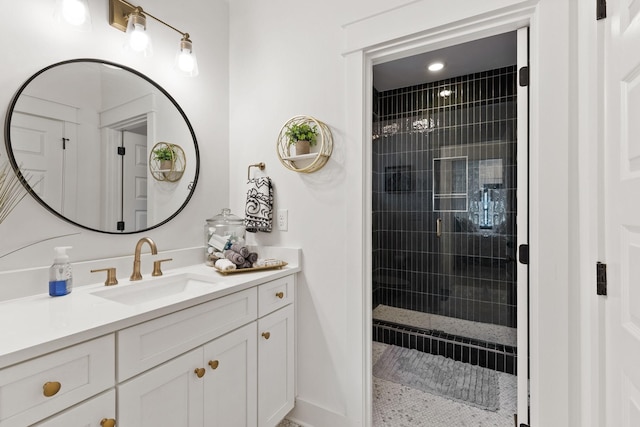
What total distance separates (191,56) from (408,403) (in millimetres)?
2386

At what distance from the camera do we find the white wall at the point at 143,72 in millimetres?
1171

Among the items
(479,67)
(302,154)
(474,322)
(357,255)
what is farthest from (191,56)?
(474,322)

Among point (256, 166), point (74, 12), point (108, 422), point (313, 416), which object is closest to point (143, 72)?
point (74, 12)

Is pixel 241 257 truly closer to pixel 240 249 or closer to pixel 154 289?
pixel 240 249

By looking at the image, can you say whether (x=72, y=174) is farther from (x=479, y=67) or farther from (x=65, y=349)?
(x=479, y=67)

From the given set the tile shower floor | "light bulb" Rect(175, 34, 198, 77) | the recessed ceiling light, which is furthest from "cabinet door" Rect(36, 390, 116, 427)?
the recessed ceiling light

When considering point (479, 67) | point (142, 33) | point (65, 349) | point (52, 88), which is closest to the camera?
point (65, 349)

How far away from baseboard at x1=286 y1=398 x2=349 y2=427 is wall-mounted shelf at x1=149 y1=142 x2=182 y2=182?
4.73 feet

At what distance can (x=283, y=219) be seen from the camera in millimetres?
1781

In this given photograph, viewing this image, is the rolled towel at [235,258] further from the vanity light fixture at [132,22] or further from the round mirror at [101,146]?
the vanity light fixture at [132,22]

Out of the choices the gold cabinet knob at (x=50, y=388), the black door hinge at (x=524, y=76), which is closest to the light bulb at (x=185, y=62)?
the gold cabinet knob at (x=50, y=388)

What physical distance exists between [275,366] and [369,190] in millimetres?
1008

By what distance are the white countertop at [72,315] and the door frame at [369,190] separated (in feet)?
1.92

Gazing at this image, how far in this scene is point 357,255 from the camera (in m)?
1.55
